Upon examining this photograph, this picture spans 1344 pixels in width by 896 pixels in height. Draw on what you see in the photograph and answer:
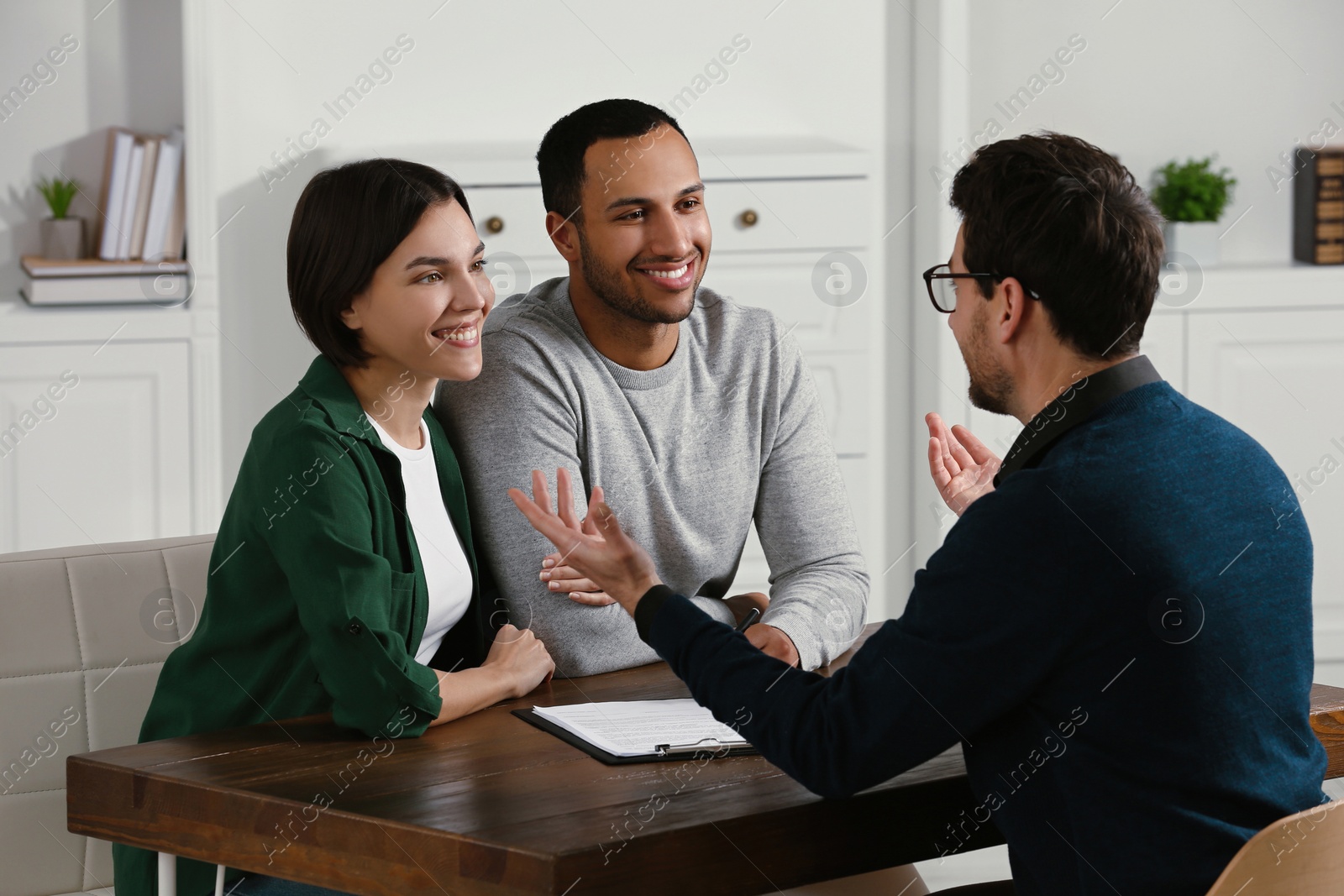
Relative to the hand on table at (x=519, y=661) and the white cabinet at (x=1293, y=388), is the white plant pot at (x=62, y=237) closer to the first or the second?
the hand on table at (x=519, y=661)

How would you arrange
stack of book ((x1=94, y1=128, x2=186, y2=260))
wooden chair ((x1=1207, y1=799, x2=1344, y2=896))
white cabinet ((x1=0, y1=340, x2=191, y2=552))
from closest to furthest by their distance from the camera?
wooden chair ((x1=1207, y1=799, x2=1344, y2=896))
white cabinet ((x1=0, y1=340, x2=191, y2=552))
stack of book ((x1=94, y1=128, x2=186, y2=260))

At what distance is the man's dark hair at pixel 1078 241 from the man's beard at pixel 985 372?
0.17 ft

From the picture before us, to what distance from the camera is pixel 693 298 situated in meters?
2.11

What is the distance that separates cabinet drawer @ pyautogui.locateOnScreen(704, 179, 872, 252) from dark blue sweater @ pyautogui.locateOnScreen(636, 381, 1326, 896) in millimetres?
2549

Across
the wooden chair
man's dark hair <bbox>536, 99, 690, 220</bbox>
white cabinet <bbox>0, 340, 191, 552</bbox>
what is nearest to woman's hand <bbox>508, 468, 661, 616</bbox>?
the wooden chair

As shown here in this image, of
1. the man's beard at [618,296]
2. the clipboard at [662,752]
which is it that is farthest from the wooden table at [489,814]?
the man's beard at [618,296]

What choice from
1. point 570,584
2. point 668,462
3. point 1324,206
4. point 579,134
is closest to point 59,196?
point 579,134

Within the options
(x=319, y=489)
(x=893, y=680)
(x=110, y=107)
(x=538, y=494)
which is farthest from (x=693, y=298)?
(x=110, y=107)

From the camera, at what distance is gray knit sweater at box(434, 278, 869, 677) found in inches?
72.8

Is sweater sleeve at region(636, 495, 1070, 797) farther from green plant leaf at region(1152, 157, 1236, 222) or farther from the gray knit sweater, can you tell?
green plant leaf at region(1152, 157, 1236, 222)

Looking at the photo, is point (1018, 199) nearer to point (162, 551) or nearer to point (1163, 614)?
point (1163, 614)

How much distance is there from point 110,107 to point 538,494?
2.64 metres

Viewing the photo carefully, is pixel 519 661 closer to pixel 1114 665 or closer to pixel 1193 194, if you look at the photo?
pixel 1114 665

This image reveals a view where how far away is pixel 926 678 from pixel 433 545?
78 centimetres
